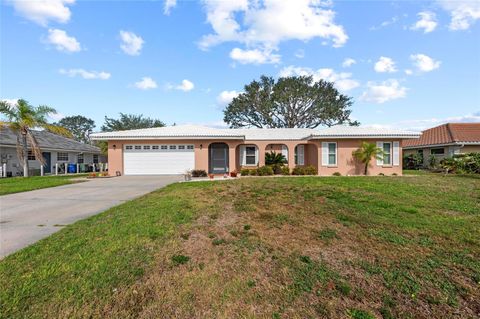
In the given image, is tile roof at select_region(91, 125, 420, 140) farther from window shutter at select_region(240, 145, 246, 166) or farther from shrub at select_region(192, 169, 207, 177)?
shrub at select_region(192, 169, 207, 177)

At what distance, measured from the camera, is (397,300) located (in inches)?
110

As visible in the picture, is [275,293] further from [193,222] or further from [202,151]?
[202,151]

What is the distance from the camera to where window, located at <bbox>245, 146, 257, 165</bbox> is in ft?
65.3

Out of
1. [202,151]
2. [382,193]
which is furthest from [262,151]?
[382,193]

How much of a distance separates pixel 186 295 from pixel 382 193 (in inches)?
285

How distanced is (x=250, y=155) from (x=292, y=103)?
18.8m

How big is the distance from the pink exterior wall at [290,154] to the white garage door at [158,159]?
37 cm

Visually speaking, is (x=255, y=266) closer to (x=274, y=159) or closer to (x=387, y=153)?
(x=274, y=159)

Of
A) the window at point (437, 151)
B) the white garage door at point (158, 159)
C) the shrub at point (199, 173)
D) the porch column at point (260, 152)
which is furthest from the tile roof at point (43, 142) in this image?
the window at point (437, 151)

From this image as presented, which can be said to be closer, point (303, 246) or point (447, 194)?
point (303, 246)

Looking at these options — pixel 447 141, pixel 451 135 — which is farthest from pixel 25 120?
pixel 451 135

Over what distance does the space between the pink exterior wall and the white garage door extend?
372 millimetres

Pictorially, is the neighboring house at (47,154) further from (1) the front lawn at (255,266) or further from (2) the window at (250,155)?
(1) the front lawn at (255,266)

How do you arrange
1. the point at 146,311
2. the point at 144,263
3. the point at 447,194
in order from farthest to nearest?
the point at 447,194 < the point at 144,263 < the point at 146,311
